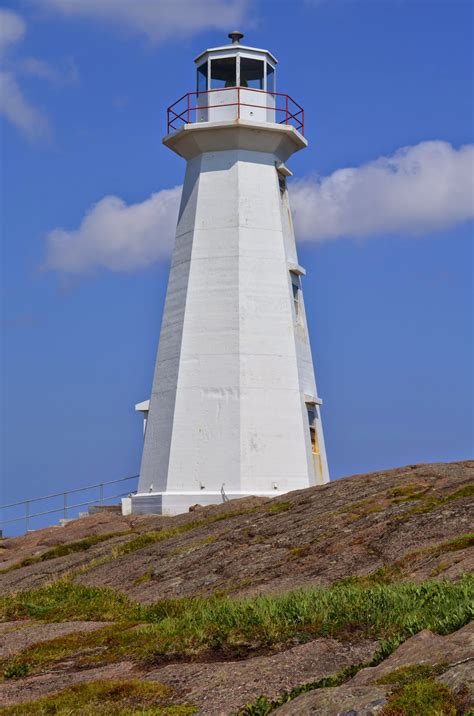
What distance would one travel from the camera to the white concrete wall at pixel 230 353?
30.2m

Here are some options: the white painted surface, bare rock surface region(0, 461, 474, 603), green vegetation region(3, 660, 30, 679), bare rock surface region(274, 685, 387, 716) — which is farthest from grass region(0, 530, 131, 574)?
bare rock surface region(274, 685, 387, 716)

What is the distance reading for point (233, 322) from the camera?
30.9 m

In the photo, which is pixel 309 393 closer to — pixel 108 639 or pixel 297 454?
pixel 297 454

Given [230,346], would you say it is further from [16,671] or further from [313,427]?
[16,671]

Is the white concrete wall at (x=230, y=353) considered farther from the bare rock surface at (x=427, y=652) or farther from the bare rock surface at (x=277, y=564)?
the bare rock surface at (x=427, y=652)

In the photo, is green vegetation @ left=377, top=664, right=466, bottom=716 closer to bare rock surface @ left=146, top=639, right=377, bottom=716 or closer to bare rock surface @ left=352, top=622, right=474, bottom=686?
bare rock surface @ left=352, top=622, right=474, bottom=686

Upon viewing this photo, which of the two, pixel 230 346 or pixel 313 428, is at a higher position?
pixel 230 346

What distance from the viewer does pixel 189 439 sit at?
30531mm

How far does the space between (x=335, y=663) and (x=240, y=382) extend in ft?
67.1

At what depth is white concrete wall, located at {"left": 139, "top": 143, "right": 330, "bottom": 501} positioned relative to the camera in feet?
99.2

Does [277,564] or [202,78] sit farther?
[202,78]

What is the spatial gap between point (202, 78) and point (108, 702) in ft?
85.5

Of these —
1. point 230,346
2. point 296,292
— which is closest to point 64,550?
point 230,346

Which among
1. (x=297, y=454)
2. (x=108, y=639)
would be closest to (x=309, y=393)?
(x=297, y=454)
